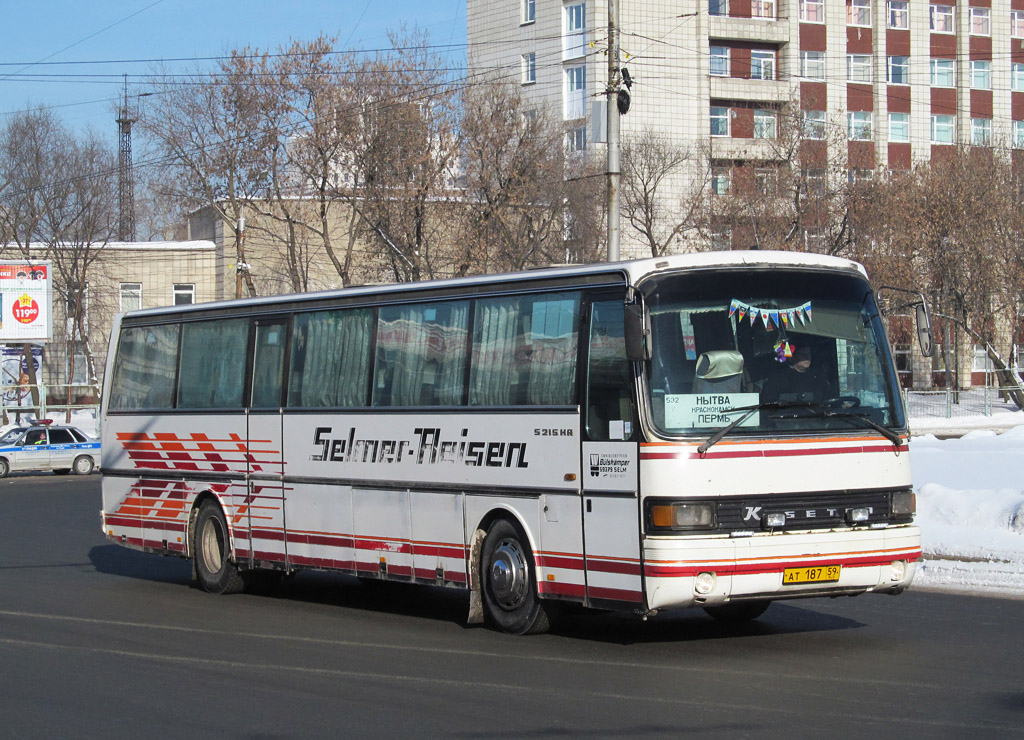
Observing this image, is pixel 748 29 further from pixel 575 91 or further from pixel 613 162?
pixel 613 162

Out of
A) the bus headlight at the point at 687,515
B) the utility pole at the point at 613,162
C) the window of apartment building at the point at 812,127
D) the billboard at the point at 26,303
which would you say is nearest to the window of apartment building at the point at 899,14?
the window of apartment building at the point at 812,127

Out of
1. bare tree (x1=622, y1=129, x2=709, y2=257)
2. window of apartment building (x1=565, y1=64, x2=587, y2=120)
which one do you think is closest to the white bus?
bare tree (x1=622, y1=129, x2=709, y2=257)

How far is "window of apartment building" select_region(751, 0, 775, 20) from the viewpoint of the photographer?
71.0m

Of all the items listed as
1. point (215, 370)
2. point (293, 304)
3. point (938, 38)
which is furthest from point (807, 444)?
point (938, 38)

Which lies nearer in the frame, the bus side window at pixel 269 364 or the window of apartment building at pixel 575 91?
the bus side window at pixel 269 364

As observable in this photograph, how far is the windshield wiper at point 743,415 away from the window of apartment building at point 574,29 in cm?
6001

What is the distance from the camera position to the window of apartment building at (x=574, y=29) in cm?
6850

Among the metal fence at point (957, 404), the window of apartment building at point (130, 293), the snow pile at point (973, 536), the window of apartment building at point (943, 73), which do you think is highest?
the window of apartment building at point (943, 73)

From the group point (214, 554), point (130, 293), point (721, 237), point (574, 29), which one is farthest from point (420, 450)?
point (574, 29)

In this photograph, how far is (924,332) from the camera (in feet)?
36.8

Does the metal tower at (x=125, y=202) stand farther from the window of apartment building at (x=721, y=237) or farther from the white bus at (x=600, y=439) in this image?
the white bus at (x=600, y=439)

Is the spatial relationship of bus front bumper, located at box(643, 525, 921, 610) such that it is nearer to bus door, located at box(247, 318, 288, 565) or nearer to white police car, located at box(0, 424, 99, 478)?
bus door, located at box(247, 318, 288, 565)

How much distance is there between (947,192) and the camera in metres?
55.8

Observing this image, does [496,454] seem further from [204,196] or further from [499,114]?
[204,196]
